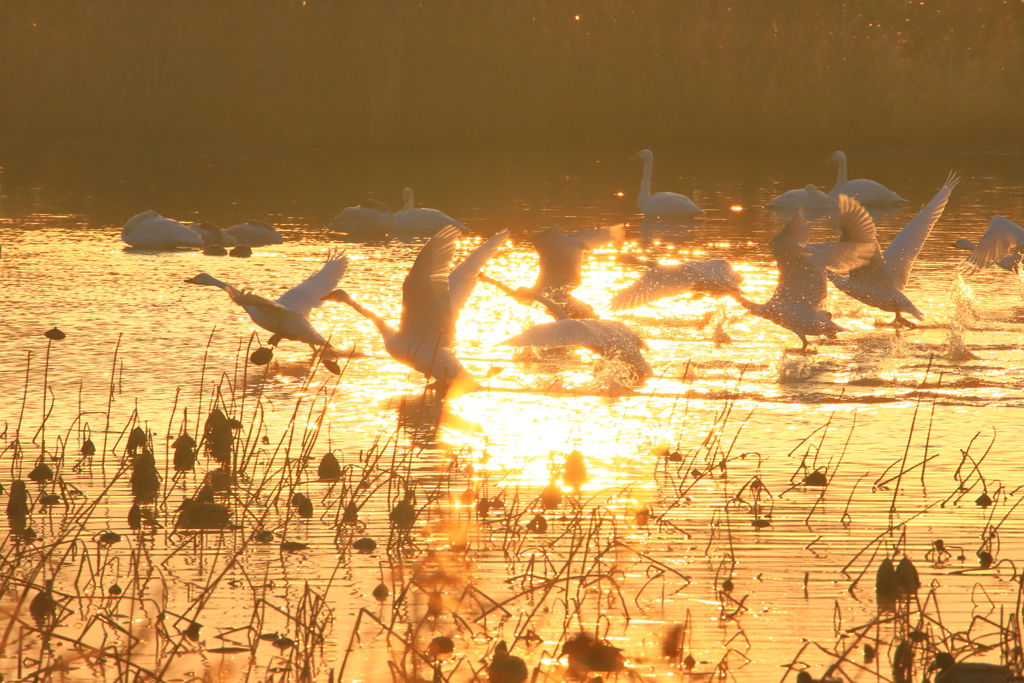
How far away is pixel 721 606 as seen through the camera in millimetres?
4113

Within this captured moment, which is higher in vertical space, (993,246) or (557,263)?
(993,246)

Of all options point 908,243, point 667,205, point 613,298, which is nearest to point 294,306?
point 613,298

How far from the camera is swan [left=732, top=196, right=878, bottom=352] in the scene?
911 cm

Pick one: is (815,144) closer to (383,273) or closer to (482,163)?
(482,163)

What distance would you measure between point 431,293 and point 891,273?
4252 mm

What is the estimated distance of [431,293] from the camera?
7316 mm

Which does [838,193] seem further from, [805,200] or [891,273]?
[891,273]

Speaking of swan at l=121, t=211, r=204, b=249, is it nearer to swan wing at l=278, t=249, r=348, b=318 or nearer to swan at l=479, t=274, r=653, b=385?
swan wing at l=278, t=249, r=348, b=318

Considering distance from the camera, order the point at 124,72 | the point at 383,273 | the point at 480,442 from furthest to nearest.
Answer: the point at 124,72 < the point at 383,273 < the point at 480,442

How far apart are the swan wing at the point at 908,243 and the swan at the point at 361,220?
636 cm

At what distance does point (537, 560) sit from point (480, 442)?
72.0 inches

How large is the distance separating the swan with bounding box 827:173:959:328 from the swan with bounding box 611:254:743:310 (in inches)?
37.9

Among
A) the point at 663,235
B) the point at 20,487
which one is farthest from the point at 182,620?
the point at 663,235

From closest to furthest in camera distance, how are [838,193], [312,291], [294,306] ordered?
A: 1. [294,306]
2. [312,291]
3. [838,193]
